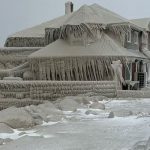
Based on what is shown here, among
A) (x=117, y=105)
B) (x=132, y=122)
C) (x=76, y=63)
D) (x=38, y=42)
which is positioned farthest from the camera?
(x=38, y=42)

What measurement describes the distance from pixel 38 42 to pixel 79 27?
9762 millimetres

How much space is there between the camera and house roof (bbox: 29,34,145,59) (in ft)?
89.3

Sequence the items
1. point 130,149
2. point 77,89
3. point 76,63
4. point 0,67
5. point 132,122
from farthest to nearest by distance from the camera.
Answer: point 0,67
point 76,63
point 77,89
point 132,122
point 130,149

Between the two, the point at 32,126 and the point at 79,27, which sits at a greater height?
the point at 79,27

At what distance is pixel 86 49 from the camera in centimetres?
2784

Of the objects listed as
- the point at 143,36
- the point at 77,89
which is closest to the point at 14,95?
the point at 77,89

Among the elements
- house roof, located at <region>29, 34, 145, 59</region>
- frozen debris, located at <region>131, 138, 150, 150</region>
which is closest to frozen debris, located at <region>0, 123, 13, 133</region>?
frozen debris, located at <region>131, 138, 150, 150</region>

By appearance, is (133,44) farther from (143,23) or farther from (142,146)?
(142,146)

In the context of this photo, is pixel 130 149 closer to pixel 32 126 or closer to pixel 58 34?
pixel 32 126

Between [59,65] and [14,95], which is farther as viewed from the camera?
[59,65]

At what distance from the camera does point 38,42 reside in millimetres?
37031

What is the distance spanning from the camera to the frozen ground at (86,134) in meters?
8.01

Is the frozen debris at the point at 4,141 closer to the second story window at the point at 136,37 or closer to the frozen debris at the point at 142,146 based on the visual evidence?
the frozen debris at the point at 142,146

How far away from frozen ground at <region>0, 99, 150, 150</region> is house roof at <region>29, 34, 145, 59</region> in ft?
49.8
